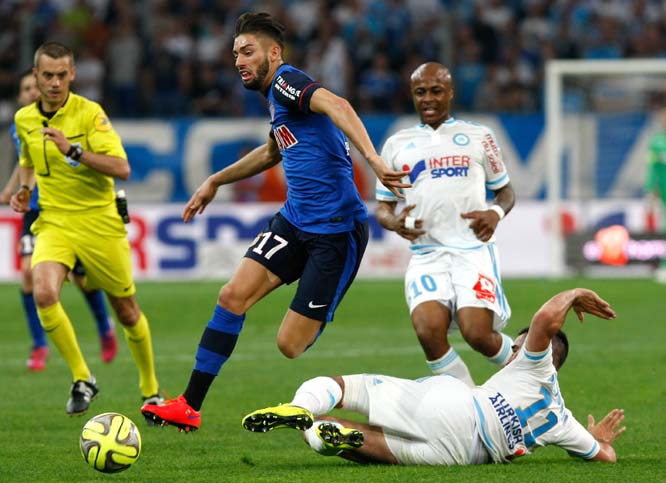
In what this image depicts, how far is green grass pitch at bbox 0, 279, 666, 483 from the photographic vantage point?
680cm

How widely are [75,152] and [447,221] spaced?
2379 millimetres

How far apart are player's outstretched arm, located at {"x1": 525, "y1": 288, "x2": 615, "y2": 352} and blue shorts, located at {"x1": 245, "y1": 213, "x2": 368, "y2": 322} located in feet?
4.23

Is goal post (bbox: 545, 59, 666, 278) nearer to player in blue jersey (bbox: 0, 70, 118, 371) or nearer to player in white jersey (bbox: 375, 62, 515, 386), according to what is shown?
player in blue jersey (bbox: 0, 70, 118, 371)

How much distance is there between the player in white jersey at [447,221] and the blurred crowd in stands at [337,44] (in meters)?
13.0

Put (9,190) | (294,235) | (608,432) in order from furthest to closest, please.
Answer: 1. (9,190)
2. (294,235)
3. (608,432)

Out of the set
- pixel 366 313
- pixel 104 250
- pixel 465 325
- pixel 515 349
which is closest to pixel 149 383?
pixel 104 250

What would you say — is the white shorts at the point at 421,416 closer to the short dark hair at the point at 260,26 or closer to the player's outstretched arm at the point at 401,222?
the player's outstretched arm at the point at 401,222

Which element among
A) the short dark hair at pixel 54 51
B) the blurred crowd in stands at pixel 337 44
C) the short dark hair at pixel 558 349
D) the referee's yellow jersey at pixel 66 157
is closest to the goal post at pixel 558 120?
the blurred crowd in stands at pixel 337 44

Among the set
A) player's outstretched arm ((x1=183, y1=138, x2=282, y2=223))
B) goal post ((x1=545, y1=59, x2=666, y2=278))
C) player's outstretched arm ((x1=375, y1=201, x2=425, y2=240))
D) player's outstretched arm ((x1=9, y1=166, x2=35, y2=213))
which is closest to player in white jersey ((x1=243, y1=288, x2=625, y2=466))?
player's outstretched arm ((x1=375, y1=201, x2=425, y2=240))

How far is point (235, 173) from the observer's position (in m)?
8.23

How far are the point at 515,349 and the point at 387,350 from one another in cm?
562

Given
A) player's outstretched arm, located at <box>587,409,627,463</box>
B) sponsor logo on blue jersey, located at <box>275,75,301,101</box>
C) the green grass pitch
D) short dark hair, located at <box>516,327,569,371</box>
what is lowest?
the green grass pitch

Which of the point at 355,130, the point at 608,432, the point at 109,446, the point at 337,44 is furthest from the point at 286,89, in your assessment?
the point at 337,44

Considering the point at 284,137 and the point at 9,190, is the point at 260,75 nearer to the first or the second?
the point at 284,137
